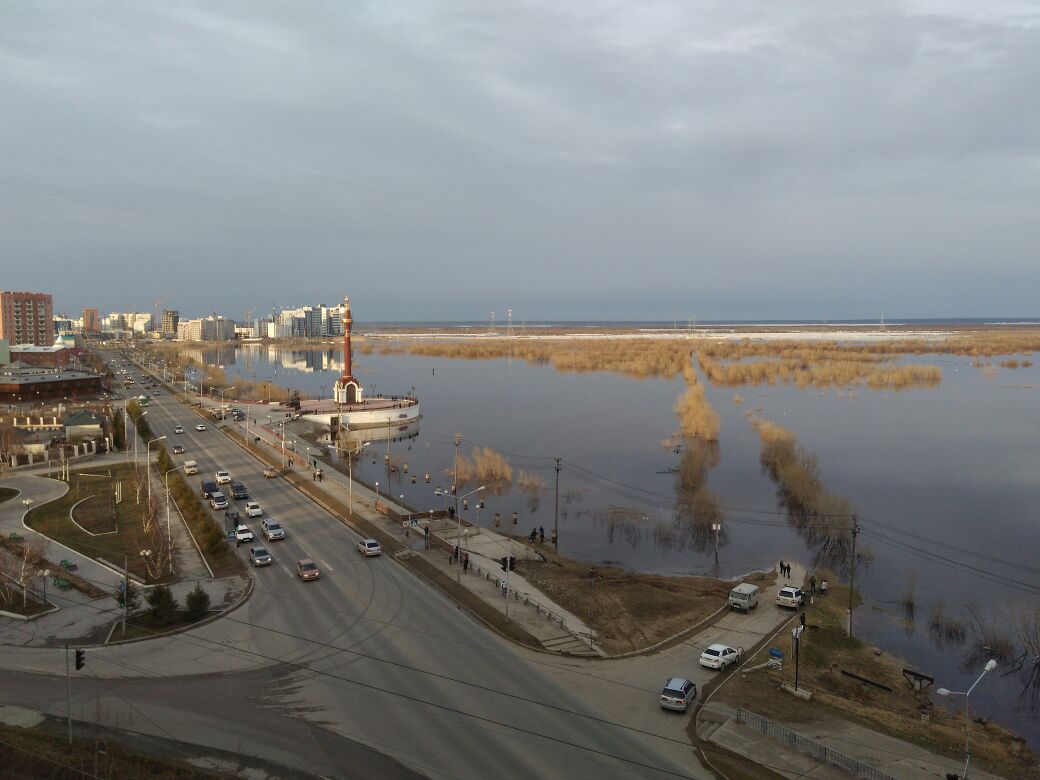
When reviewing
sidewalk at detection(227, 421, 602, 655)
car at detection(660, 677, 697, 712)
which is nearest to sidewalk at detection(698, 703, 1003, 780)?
car at detection(660, 677, 697, 712)

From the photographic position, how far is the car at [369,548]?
28.5m

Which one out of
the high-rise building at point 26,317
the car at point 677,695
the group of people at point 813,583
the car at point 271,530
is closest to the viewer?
the car at point 677,695

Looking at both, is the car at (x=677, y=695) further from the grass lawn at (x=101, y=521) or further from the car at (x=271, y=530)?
the car at (x=271, y=530)

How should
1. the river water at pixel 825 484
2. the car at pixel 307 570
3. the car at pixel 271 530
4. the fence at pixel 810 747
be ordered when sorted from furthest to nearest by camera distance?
the car at pixel 271 530 → the river water at pixel 825 484 → the car at pixel 307 570 → the fence at pixel 810 747

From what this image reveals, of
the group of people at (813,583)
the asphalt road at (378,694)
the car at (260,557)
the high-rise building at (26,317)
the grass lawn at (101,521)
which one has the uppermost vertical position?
the high-rise building at (26,317)

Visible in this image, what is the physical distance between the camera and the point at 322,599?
23.9 m

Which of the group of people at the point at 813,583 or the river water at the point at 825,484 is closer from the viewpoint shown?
the river water at the point at 825,484

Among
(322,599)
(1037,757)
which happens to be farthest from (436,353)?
(1037,757)

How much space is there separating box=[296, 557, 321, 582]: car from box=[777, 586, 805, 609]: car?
50.0 feet

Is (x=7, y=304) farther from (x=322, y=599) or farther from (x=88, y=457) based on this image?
(x=322, y=599)

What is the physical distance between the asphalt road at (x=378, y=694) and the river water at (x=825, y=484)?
35.2 ft

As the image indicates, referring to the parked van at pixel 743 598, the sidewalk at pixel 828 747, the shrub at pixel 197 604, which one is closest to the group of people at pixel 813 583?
the parked van at pixel 743 598

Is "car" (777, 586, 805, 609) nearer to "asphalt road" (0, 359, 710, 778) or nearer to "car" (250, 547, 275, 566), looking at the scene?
"asphalt road" (0, 359, 710, 778)

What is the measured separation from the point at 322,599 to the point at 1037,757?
19056mm
